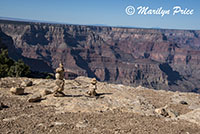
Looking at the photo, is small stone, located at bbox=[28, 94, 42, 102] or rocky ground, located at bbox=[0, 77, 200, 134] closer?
rocky ground, located at bbox=[0, 77, 200, 134]

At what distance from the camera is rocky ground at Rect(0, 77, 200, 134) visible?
12.4 m

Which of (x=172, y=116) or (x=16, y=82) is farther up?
(x=16, y=82)

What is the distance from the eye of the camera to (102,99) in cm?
1883

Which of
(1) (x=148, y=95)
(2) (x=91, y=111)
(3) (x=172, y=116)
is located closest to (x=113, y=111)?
(2) (x=91, y=111)

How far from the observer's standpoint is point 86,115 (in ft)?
48.5

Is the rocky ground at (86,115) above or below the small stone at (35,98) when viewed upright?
below

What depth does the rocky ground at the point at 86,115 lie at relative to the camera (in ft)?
40.7

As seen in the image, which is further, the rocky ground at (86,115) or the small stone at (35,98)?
the small stone at (35,98)

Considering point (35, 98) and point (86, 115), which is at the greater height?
point (35, 98)

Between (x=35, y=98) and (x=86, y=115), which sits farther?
(x=35, y=98)

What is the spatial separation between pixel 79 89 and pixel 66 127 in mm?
9590

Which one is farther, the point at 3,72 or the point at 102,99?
the point at 3,72

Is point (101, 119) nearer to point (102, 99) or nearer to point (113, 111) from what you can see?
point (113, 111)

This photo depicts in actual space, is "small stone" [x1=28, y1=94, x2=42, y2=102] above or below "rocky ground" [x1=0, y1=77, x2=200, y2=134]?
above
